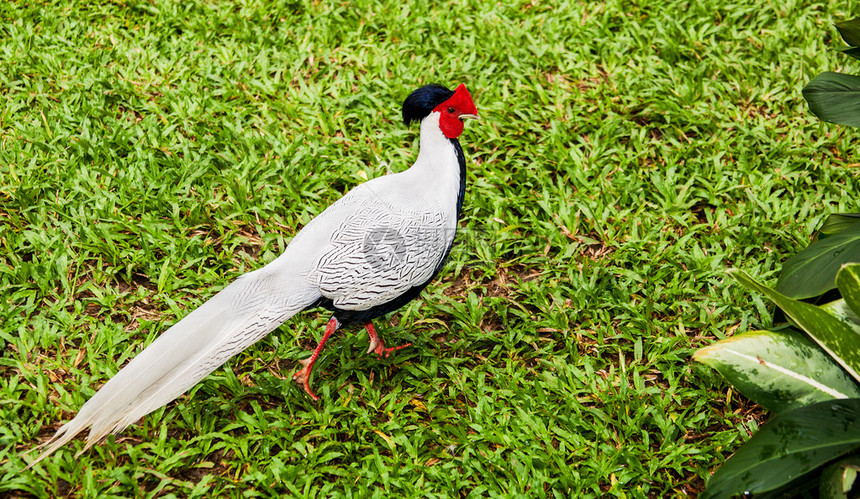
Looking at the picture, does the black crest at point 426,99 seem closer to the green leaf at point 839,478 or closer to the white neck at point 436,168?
the white neck at point 436,168

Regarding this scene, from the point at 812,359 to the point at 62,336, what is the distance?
2992 mm

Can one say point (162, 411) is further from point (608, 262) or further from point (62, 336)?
point (608, 262)

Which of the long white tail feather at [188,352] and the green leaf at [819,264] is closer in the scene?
the long white tail feather at [188,352]

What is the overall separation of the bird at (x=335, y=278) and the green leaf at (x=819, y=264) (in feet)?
4.32

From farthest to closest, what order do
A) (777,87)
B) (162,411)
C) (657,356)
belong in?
(777,87), (657,356), (162,411)

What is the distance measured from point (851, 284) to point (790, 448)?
57 centimetres

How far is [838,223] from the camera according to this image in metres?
2.83

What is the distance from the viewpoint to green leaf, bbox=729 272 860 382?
221 cm

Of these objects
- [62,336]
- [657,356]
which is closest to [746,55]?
[657,356]

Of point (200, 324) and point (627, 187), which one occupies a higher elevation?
point (200, 324)

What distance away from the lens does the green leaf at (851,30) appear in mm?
2635

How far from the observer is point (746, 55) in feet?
14.7

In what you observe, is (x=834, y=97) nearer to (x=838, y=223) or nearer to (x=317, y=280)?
(x=838, y=223)

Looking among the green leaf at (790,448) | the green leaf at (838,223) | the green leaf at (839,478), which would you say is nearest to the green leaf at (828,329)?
the green leaf at (790,448)
